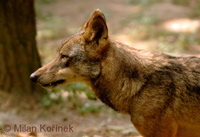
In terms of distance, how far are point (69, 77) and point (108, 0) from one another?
13724 millimetres

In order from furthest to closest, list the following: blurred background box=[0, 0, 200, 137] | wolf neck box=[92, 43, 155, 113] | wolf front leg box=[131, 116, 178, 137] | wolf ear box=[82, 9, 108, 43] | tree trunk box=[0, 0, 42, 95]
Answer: blurred background box=[0, 0, 200, 137] → tree trunk box=[0, 0, 42, 95] → wolf neck box=[92, 43, 155, 113] → wolf front leg box=[131, 116, 178, 137] → wolf ear box=[82, 9, 108, 43]

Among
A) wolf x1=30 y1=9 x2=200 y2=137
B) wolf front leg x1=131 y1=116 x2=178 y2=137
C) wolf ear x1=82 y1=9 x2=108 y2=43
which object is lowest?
wolf front leg x1=131 y1=116 x2=178 y2=137

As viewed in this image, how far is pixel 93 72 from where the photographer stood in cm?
468

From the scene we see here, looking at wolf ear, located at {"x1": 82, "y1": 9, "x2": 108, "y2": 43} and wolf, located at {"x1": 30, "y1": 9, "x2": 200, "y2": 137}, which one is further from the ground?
wolf ear, located at {"x1": 82, "y1": 9, "x2": 108, "y2": 43}

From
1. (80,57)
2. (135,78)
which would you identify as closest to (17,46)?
(80,57)

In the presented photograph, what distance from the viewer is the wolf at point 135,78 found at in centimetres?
451

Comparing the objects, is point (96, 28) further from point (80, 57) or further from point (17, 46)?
point (17, 46)

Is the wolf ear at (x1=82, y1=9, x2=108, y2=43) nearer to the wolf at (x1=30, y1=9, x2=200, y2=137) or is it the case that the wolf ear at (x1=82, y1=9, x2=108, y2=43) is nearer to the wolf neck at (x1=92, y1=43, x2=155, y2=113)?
the wolf at (x1=30, y1=9, x2=200, y2=137)

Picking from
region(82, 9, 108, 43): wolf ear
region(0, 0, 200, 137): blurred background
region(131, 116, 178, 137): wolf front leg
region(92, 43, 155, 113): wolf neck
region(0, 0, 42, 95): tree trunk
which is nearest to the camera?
region(82, 9, 108, 43): wolf ear

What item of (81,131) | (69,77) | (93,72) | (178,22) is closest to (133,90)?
(93,72)

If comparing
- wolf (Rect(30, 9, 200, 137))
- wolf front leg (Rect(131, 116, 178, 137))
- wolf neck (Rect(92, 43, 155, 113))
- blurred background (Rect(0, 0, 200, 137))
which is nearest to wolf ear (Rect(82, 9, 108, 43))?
wolf (Rect(30, 9, 200, 137))

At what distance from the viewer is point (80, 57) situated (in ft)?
15.5

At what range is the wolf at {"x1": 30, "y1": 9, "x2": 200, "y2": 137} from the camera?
451cm

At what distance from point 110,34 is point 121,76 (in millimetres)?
2409
